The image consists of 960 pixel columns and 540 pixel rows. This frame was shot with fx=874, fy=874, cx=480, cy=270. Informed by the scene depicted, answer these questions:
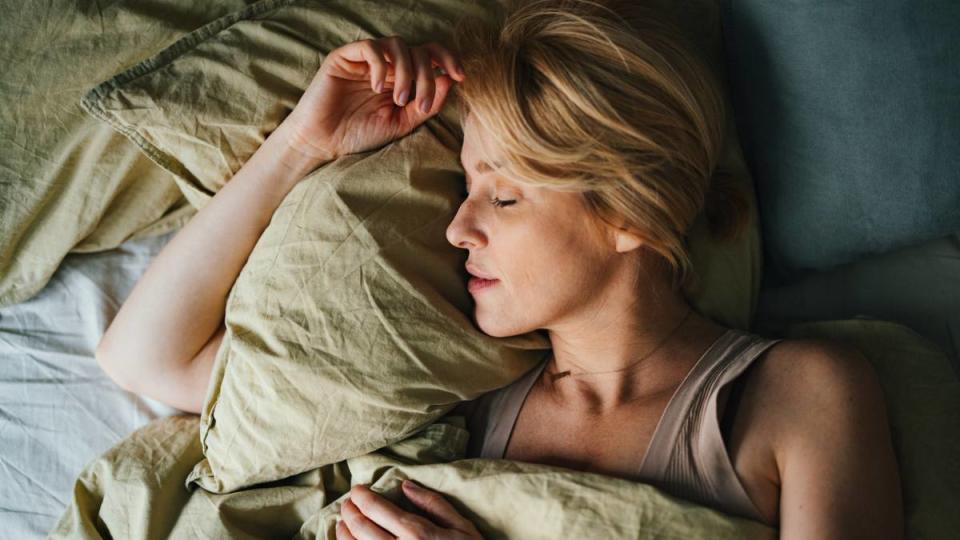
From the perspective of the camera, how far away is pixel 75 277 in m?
1.50

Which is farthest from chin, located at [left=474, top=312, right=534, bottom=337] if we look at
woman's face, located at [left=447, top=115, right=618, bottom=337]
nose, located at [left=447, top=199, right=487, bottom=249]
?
nose, located at [left=447, top=199, right=487, bottom=249]

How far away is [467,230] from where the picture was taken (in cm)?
118

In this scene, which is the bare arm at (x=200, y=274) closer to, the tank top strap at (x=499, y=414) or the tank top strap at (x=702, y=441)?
the tank top strap at (x=499, y=414)

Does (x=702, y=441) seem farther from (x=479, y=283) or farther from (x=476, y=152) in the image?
(x=476, y=152)

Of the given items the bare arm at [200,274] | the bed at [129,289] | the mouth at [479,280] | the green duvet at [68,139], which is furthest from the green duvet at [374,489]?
the green duvet at [68,139]

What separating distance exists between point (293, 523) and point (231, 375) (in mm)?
250

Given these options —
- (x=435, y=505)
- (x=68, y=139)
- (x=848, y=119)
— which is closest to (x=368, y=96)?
(x=68, y=139)

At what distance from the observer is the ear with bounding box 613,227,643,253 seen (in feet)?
3.85

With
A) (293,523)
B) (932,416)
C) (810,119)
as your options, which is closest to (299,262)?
(293,523)

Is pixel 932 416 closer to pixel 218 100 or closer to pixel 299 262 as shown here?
pixel 299 262

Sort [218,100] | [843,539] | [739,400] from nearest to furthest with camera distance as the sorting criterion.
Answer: [843,539]
[739,400]
[218,100]

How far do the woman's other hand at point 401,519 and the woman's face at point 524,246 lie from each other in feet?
0.82

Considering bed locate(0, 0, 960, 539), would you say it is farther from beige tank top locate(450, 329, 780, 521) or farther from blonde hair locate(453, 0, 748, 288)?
blonde hair locate(453, 0, 748, 288)

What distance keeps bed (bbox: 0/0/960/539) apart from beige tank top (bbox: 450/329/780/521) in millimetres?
102
